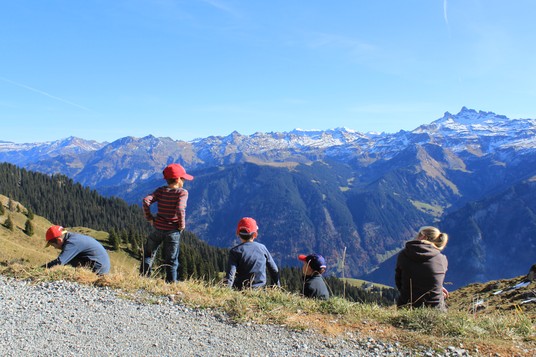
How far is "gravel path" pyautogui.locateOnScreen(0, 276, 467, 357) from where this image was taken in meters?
5.66

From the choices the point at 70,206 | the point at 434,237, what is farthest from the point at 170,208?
the point at 70,206

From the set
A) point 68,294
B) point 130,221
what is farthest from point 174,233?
point 130,221

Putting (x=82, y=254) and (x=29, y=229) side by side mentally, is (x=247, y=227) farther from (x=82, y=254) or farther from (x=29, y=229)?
(x=29, y=229)

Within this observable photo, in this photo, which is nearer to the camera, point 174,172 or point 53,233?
point 53,233

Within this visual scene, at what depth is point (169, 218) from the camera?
402 inches

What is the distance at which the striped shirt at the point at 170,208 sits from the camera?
10156mm

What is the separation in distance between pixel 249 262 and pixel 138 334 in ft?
13.7

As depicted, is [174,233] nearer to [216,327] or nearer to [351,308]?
[216,327]

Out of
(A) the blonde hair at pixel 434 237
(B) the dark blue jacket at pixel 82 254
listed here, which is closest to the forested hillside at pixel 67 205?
(B) the dark blue jacket at pixel 82 254

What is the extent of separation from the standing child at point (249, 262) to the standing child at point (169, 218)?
A: 1.66 m

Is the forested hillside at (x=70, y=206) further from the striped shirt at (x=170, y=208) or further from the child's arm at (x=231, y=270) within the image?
the child's arm at (x=231, y=270)

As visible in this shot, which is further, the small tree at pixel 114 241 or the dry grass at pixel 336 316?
the small tree at pixel 114 241

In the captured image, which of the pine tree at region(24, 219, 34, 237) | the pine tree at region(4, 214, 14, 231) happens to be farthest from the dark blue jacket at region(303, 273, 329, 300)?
the pine tree at region(24, 219, 34, 237)

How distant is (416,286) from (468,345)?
8.38 ft
